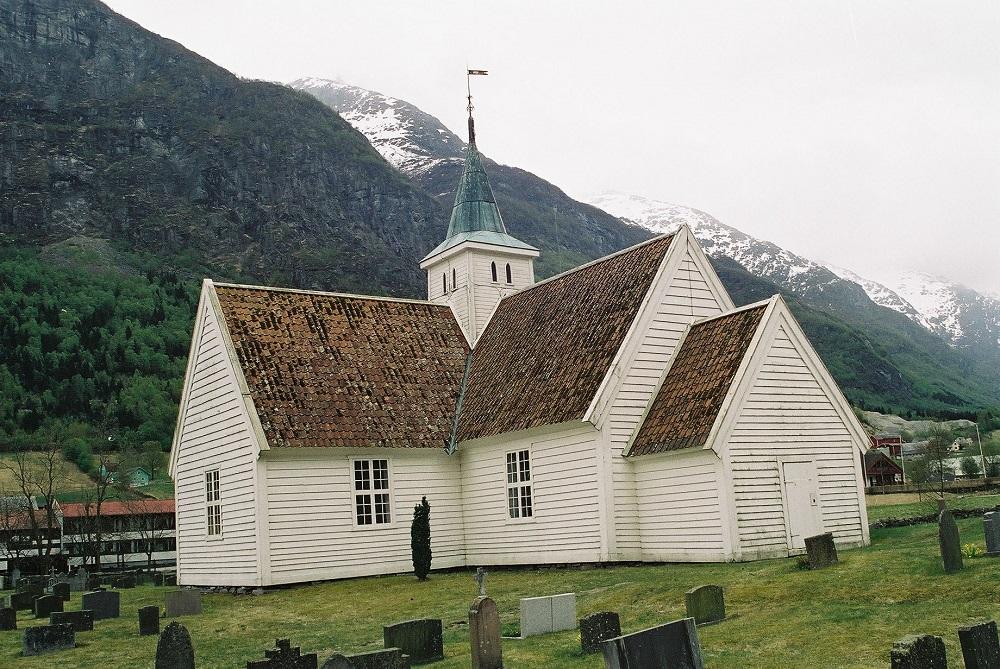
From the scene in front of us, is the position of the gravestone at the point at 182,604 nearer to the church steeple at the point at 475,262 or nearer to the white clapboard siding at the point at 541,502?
the white clapboard siding at the point at 541,502

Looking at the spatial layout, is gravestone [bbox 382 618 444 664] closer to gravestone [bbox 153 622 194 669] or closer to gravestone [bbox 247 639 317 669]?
gravestone [bbox 247 639 317 669]

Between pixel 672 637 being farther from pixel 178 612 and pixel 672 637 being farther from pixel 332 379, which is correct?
pixel 332 379

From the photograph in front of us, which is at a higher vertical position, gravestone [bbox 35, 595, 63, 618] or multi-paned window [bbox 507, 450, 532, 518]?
multi-paned window [bbox 507, 450, 532, 518]

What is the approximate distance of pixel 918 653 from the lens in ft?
30.1

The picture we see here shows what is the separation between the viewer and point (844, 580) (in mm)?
17031

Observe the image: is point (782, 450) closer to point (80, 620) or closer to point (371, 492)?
point (371, 492)

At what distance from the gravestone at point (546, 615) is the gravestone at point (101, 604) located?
518 inches

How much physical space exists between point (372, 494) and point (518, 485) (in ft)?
14.6

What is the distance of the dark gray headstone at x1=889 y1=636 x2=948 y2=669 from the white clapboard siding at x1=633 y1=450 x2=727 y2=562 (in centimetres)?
1495

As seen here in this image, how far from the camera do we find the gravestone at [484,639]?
1346cm

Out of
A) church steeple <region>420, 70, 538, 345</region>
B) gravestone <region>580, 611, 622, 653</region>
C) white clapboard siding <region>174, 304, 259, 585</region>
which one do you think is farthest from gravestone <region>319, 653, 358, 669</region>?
church steeple <region>420, 70, 538, 345</region>

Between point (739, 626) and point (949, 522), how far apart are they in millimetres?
4203

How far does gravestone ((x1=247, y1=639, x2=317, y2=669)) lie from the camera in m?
13.2

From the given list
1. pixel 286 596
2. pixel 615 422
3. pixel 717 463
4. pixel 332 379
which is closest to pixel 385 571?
pixel 286 596
